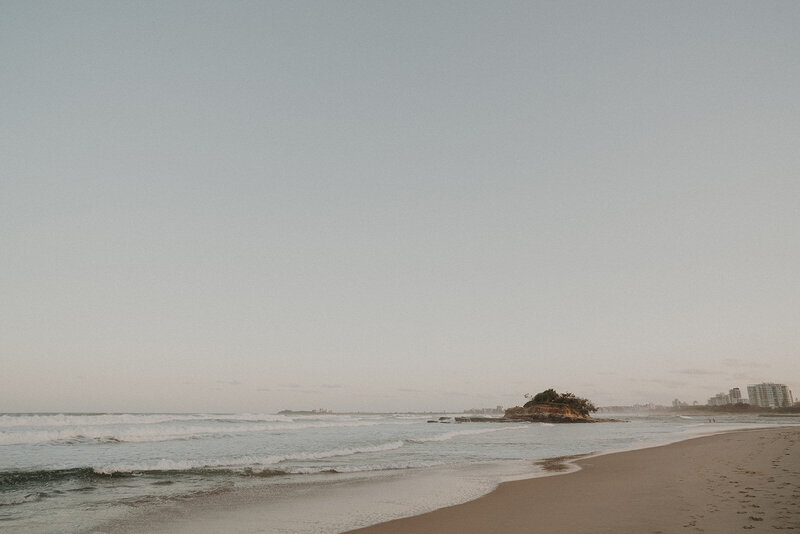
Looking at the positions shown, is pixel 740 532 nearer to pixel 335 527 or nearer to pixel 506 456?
pixel 335 527

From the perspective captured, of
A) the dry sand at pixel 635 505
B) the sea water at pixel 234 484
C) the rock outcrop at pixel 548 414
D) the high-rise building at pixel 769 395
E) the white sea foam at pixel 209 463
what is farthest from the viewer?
the high-rise building at pixel 769 395

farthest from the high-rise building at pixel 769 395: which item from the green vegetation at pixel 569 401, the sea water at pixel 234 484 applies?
the sea water at pixel 234 484

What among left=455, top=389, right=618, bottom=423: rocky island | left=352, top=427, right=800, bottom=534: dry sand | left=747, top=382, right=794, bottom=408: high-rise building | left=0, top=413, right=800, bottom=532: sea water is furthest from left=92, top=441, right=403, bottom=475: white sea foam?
left=747, top=382, right=794, bottom=408: high-rise building

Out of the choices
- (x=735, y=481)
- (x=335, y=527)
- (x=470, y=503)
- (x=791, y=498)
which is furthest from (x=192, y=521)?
(x=735, y=481)

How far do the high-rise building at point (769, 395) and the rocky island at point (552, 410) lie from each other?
134 metres

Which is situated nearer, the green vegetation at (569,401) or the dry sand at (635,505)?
the dry sand at (635,505)

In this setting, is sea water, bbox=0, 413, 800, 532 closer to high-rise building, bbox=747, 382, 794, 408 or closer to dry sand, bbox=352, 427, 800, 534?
dry sand, bbox=352, 427, 800, 534

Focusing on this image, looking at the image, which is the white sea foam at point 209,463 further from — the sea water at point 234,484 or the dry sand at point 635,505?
the dry sand at point 635,505

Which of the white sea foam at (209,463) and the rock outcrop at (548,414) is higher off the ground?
the white sea foam at (209,463)

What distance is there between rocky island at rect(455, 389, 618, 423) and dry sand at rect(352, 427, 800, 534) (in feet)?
250

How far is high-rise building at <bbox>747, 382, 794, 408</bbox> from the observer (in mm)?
181375

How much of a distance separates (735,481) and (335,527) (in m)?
11.3

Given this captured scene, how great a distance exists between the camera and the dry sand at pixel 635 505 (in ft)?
27.3

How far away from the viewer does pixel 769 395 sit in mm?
186500
